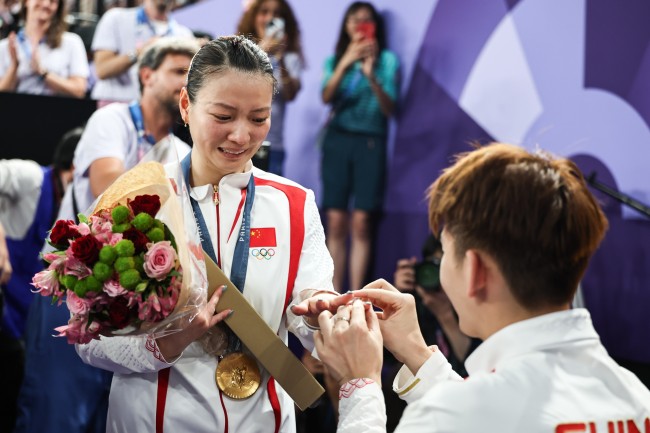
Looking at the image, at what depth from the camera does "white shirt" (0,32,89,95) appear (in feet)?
17.8

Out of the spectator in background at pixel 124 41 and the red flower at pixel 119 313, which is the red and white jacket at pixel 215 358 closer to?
the red flower at pixel 119 313

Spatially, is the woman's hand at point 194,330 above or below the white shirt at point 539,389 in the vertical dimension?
below

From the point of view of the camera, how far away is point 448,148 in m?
6.08

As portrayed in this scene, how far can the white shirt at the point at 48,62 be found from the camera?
543 cm

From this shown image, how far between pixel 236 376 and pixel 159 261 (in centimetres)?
38

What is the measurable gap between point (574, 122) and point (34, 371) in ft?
11.3

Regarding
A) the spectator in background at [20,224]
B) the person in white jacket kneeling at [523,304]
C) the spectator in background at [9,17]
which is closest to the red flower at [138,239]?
the person in white jacket kneeling at [523,304]

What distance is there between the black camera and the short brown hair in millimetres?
2410

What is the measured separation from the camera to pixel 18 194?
156 inches

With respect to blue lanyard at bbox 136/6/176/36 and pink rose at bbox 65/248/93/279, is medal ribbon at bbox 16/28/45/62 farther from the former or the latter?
pink rose at bbox 65/248/93/279

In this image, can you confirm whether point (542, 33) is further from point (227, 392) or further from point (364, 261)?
point (227, 392)

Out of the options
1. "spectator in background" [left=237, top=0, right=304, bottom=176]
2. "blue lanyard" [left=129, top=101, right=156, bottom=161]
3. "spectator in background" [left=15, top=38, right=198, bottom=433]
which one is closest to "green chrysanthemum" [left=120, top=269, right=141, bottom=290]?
"spectator in background" [left=15, top=38, right=198, bottom=433]

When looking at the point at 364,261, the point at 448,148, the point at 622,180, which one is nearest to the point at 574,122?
the point at 622,180

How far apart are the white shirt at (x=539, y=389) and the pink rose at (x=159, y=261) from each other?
0.61 m
